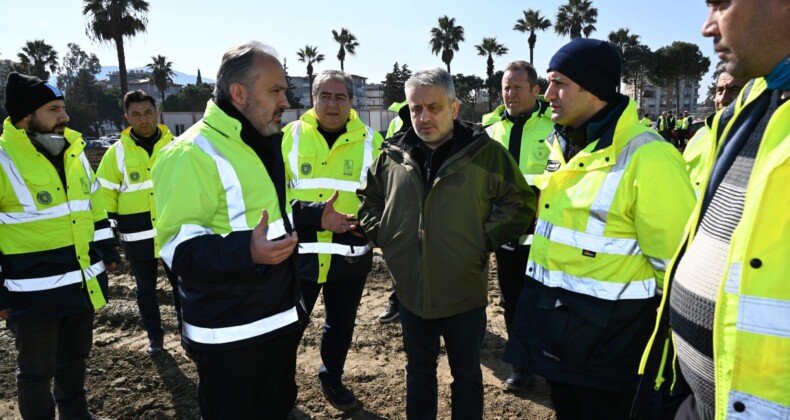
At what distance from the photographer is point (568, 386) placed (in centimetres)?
234

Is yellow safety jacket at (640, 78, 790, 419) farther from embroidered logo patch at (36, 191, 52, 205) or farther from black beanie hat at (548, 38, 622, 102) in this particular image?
embroidered logo patch at (36, 191, 52, 205)

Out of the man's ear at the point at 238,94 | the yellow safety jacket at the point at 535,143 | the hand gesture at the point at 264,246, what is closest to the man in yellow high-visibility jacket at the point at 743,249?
the hand gesture at the point at 264,246

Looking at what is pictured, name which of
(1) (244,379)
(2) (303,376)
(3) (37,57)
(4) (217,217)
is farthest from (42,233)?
(3) (37,57)

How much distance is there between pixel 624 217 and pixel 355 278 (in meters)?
2.08

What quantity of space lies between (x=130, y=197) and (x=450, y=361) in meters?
3.50

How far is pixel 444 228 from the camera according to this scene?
2.63 meters

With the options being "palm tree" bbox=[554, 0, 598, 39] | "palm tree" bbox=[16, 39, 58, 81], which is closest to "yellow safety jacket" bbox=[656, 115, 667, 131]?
"palm tree" bbox=[554, 0, 598, 39]

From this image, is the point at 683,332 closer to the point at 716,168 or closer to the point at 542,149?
the point at 716,168

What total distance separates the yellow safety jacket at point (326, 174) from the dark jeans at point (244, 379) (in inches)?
44.3

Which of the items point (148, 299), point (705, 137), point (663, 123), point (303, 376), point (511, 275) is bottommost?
point (303, 376)

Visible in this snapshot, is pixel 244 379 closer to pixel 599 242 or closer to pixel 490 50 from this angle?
pixel 599 242

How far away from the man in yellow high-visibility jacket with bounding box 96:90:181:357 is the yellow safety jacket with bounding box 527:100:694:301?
12.1ft

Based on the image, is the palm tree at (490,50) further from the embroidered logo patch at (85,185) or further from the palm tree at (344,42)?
the embroidered logo patch at (85,185)

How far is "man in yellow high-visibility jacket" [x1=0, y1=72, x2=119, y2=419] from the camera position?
9.65 feet
